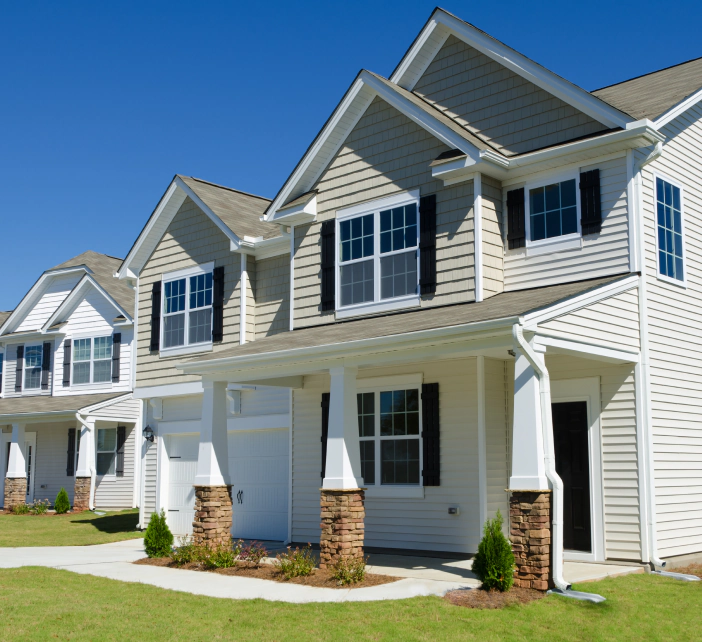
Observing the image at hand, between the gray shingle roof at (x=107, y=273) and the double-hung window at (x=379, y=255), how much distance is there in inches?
582

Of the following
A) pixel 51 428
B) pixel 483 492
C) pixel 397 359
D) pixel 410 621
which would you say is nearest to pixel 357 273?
pixel 397 359

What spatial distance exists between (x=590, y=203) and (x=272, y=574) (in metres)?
7.59

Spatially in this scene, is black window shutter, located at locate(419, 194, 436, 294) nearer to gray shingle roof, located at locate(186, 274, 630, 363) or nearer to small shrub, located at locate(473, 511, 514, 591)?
gray shingle roof, located at locate(186, 274, 630, 363)

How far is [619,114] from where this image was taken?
1262 cm

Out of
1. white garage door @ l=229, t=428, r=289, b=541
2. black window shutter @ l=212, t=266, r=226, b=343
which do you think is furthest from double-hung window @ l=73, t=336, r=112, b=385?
white garage door @ l=229, t=428, r=289, b=541

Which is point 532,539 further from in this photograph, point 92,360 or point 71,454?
point 71,454

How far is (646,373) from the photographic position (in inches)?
492

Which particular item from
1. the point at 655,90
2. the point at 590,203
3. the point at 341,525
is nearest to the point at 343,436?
the point at 341,525

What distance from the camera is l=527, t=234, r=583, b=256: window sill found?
13.2 m

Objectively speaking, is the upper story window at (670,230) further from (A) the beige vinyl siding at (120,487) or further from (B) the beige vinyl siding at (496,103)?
(A) the beige vinyl siding at (120,487)

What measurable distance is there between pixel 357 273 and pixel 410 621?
761 cm

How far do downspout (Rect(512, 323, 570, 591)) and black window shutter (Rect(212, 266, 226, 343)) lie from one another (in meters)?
10.2

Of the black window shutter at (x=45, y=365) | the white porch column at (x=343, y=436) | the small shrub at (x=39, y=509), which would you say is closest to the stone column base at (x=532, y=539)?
the white porch column at (x=343, y=436)

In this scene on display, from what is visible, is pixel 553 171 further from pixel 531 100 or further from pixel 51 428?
pixel 51 428
